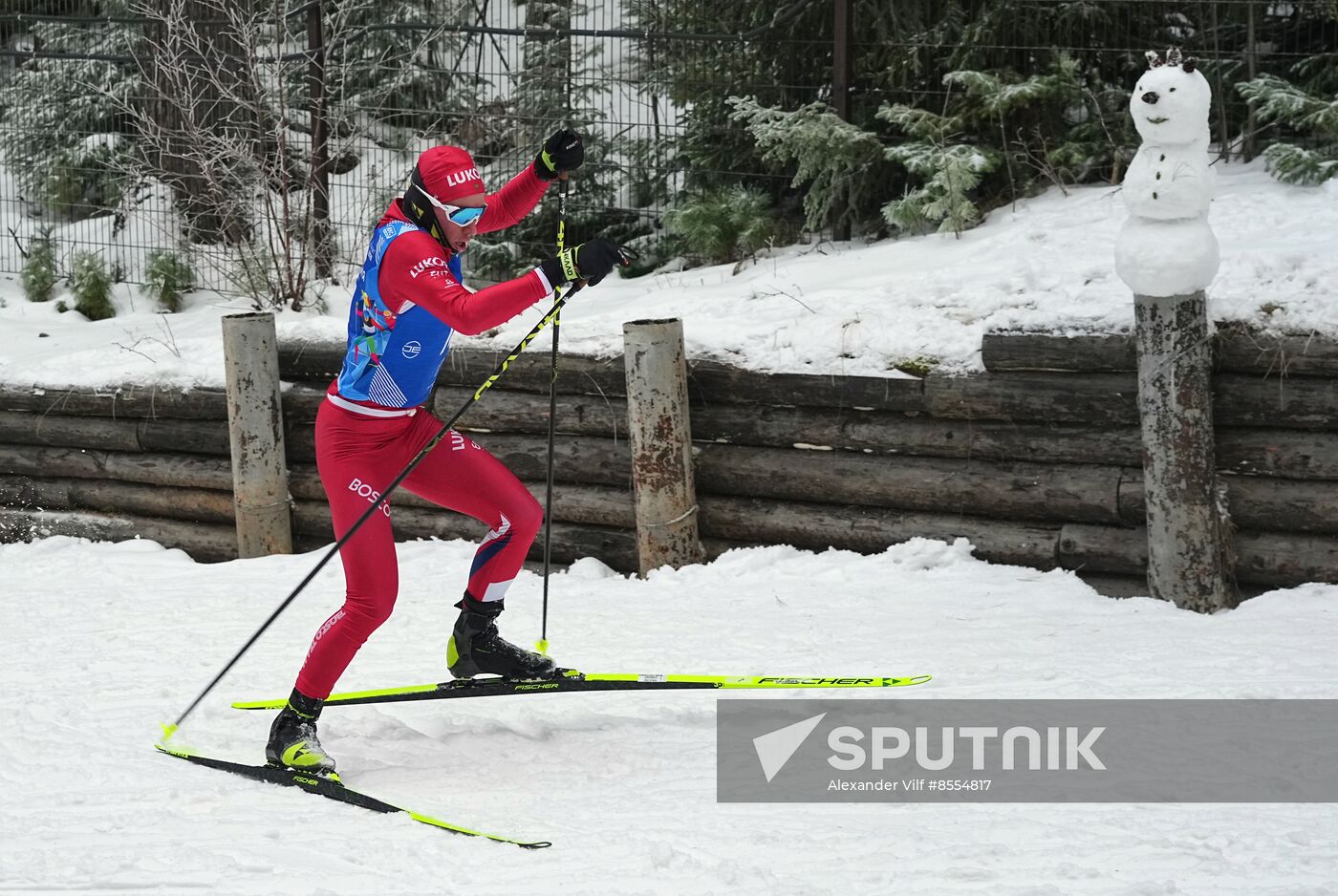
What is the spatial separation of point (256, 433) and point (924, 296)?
363 cm

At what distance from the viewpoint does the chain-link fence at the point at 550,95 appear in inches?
354

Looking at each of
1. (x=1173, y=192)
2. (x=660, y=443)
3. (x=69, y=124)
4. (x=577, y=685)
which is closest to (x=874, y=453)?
(x=660, y=443)

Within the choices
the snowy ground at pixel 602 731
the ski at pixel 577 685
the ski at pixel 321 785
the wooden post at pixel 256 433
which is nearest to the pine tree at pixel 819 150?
the snowy ground at pixel 602 731

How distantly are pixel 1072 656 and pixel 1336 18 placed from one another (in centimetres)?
497

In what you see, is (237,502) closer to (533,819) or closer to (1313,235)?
(533,819)

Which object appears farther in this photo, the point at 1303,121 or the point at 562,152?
the point at 1303,121

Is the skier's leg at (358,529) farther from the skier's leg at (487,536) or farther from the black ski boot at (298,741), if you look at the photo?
the skier's leg at (487,536)

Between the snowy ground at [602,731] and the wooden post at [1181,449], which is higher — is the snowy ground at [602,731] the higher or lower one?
the lower one

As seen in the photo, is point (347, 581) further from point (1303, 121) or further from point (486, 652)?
point (1303, 121)

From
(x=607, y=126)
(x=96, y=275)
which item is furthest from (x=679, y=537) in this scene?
(x=96, y=275)

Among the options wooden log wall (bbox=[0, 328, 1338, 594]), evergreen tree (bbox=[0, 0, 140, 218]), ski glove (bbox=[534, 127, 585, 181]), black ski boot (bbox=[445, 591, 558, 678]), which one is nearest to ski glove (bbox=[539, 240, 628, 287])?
ski glove (bbox=[534, 127, 585, 181])

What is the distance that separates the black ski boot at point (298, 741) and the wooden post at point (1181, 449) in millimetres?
3508

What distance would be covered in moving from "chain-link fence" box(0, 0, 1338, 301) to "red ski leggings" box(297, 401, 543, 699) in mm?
4682

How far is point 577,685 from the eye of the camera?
→ 5.09 meters
